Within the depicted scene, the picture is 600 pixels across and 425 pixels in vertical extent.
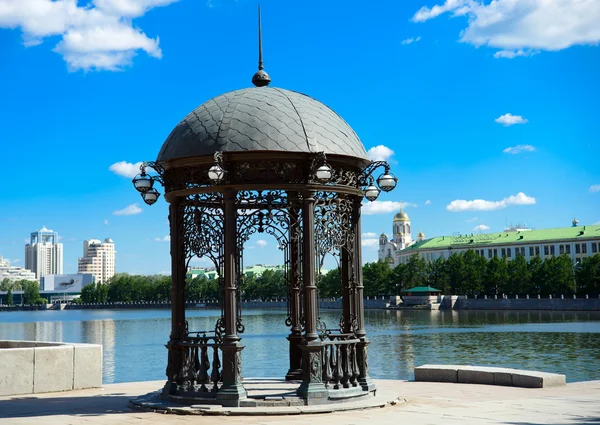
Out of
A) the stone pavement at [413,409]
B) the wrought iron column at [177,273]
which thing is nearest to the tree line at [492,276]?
the stone pavement at [413,409]

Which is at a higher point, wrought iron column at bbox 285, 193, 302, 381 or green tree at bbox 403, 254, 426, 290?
green tree at bbox 403, 254, 426, 290

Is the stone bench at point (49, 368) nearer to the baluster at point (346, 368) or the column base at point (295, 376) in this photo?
the column base at point (295, 376)

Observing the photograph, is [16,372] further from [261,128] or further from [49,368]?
[261,128]

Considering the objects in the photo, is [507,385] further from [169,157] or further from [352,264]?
[169,157]

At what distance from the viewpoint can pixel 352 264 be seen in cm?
1658

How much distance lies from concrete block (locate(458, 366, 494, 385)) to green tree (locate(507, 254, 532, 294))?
11395 cm

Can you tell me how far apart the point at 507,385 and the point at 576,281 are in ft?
360

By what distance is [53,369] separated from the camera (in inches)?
709

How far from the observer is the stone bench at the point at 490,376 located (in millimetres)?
17797

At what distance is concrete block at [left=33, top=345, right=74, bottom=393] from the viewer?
17.8m

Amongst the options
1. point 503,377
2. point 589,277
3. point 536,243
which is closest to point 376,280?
point 536,243

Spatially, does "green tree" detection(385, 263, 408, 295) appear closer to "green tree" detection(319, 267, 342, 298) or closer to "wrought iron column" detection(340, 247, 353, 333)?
"green tree" detection(319, 267, 342, 298)

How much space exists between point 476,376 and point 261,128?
796cm

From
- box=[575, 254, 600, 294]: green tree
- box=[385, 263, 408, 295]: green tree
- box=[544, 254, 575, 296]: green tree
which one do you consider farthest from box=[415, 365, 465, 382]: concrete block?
box=[385, 263, 408, 295]: green tree
